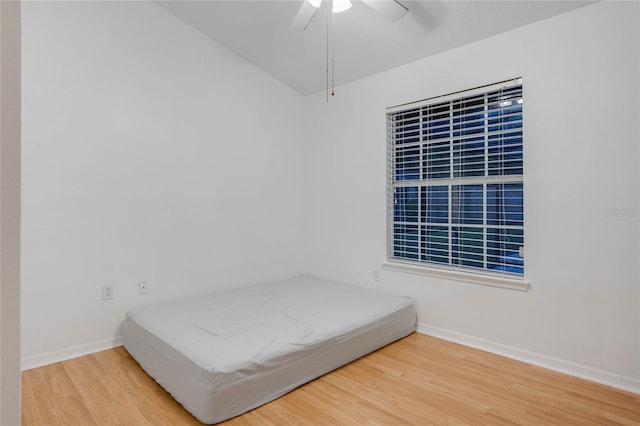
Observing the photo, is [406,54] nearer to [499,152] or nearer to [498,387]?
[499,152]

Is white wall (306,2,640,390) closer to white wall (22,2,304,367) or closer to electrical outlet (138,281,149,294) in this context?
white wall (22,2,304,367)

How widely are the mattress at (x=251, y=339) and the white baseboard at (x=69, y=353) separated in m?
0.18

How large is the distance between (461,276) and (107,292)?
2.77 meters

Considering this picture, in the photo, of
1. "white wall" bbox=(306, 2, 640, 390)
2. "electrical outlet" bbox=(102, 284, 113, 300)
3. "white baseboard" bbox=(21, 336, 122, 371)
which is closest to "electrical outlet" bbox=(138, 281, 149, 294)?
"electrical outlet" bbox=(102, 284, 113, 300)

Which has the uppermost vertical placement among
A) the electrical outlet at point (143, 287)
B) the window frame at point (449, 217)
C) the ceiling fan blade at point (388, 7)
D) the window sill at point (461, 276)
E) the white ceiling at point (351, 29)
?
the white ceiling at point (351, 29)

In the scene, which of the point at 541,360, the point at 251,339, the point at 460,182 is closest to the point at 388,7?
→ the point at 460,182

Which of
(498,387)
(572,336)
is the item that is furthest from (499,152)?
(498,387)

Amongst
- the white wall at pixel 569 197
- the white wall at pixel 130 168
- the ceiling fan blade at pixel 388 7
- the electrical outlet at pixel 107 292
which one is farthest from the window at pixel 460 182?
the electrical outlet at pixel 107 292

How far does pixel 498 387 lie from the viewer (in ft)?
7.25

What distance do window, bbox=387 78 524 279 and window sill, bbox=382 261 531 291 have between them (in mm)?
56

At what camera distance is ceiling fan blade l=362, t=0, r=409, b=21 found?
2.17 meters

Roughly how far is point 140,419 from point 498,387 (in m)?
2.05

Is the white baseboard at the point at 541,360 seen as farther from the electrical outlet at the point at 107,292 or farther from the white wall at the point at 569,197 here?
the electrical outlet at the point at 107,292

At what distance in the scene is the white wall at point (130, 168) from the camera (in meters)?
2.50
